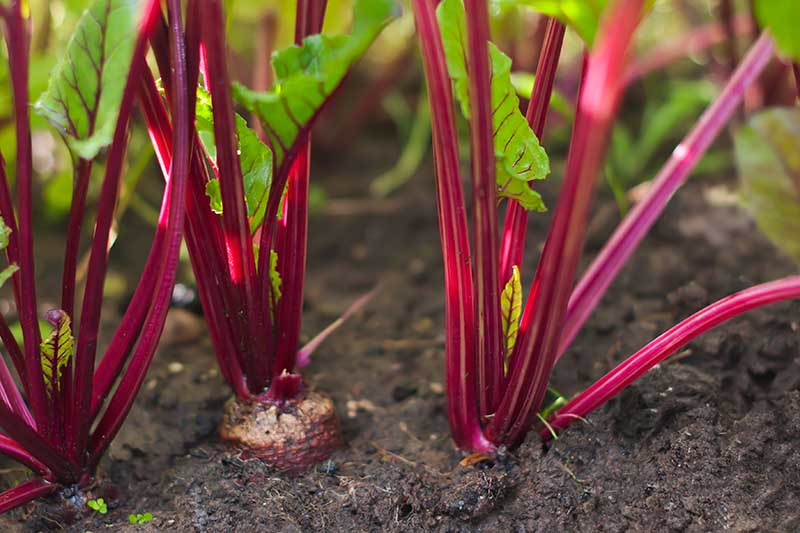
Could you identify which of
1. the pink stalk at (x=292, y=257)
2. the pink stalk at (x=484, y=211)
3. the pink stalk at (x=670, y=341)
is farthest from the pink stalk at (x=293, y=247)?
the pink stalk at (x=670, y=341)

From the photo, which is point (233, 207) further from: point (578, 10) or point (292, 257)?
point (578, 10)

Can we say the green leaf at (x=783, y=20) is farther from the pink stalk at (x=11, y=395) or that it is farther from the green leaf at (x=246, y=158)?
the pink stalk at (x=11, y=395)

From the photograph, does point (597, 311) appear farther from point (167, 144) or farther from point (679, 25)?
point (679, 25)

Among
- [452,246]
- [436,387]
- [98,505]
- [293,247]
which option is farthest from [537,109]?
[98,505]

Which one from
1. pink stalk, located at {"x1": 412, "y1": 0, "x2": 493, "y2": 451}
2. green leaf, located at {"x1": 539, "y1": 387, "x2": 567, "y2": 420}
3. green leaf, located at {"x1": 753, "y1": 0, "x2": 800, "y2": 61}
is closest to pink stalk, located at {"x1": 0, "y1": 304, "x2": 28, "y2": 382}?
pink stalk, located at {"x1": 412, "y1": 0, "x2": 493, "y2": 451}

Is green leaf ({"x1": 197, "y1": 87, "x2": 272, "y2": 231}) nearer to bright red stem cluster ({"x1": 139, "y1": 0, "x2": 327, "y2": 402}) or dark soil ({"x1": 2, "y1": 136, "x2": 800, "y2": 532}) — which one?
bright red stem cluster ({"x1": 139, "y1": 0, "x2": 327, "y2": 402})

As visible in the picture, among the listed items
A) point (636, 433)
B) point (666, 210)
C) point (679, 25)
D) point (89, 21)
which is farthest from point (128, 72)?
point (679, 25)
